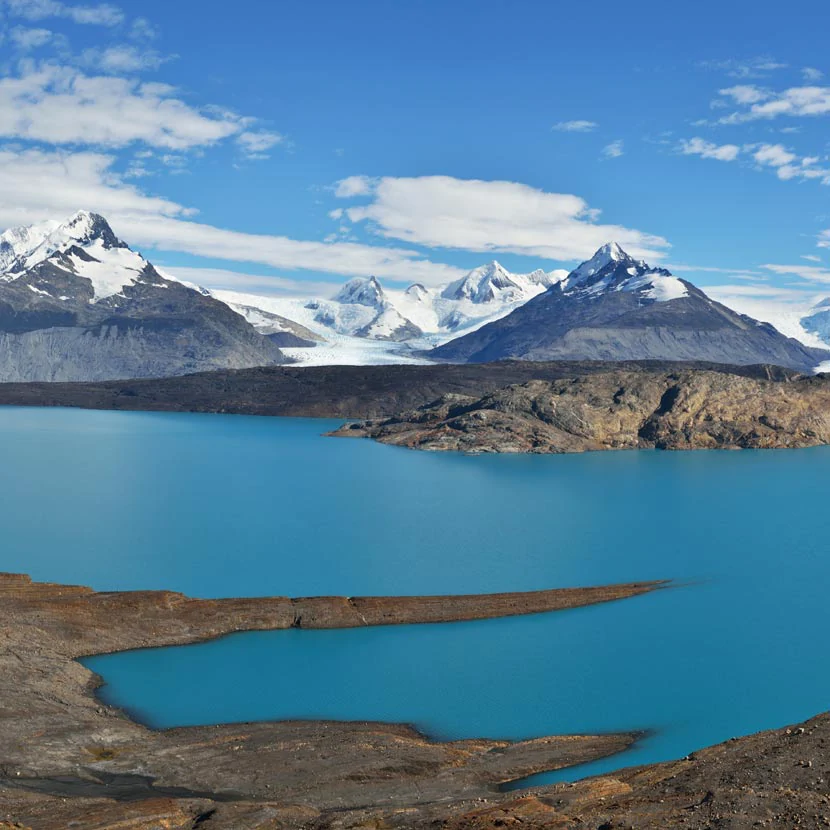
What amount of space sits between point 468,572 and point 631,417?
9909cm

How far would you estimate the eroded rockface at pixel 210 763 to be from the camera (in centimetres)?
2578

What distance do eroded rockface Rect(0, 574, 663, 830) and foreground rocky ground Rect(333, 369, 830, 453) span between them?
106815mm

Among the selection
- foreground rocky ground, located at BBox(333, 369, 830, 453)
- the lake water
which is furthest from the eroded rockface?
foreground rocky ground, located at BBox(333, 369, 830, 453)

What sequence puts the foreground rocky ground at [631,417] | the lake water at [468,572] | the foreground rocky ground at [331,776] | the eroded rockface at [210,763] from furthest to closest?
the foreground rocky ground at [631,417], the lake water at [468,572], the eroded rockface at [210,763], the foreground rocky ground at [331,776]

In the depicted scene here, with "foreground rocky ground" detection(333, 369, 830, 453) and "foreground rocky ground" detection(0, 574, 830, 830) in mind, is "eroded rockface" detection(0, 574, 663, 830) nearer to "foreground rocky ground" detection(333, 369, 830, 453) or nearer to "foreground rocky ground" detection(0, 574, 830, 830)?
"foreground rocky ground" detection(0, 574, 830, 830)

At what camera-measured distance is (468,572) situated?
6075cm

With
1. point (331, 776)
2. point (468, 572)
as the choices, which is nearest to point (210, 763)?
point (331, 776)

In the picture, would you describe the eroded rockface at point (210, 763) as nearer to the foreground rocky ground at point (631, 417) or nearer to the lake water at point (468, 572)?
the lake water at point (468, 572)

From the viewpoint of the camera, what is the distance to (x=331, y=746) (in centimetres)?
3180

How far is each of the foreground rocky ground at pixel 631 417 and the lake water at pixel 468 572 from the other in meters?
21.2

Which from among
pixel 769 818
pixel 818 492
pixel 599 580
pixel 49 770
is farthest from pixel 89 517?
pixel 818 492

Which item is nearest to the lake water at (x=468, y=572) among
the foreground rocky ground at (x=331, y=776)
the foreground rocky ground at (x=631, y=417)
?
the foreground rocky ground at (x=331, y=776)

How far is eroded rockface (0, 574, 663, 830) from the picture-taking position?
25781mm

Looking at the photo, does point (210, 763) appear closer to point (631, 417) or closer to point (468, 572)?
point (468, 572)
